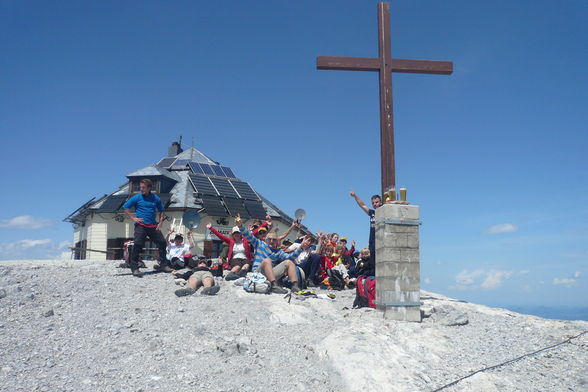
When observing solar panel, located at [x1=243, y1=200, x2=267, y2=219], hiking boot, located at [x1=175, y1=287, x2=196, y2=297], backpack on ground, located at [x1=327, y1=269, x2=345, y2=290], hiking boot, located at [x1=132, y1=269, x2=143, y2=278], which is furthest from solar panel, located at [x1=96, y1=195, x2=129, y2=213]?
hiking boot, located at [x1=175, y1=287, x2=196, y2=297]

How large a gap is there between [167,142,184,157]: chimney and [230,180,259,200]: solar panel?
23.9 feet

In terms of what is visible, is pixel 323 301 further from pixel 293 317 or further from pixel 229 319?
pixel 229 319

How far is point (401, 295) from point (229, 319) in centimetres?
294

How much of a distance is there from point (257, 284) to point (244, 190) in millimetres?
16901

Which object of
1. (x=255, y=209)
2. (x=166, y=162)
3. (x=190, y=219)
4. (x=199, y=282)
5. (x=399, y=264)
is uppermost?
(x=166, y=162)

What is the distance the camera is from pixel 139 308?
22.3 ft

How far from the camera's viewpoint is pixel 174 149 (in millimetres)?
30047

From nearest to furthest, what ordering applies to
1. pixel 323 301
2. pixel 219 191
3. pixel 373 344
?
pixel 373 344
pixel 323 301
pixel 219 191

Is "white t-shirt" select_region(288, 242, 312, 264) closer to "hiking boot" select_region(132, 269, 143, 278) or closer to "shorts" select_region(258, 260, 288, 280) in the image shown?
"shorts" select_region(258, 260, 288, 280)

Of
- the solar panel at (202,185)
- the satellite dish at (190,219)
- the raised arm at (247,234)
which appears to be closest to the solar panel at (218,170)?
the solar panel at (202,185)

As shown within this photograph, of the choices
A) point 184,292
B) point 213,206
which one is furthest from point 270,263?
point 213,206

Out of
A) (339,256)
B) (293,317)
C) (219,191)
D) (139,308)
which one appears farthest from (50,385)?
(219,191)

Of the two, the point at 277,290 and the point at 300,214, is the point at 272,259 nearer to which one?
the point at 277,290

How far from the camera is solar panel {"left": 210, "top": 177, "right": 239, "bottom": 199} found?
23.2 meters
